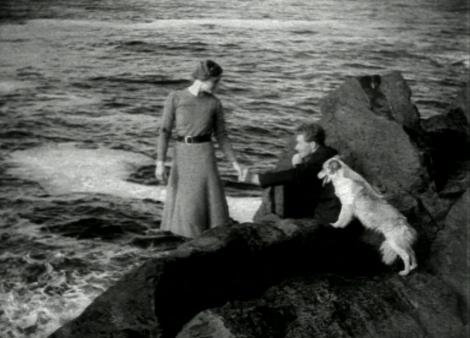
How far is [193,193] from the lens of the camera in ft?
11.2

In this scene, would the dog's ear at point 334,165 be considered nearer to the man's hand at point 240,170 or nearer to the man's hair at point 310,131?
the man's hair at point 310,131

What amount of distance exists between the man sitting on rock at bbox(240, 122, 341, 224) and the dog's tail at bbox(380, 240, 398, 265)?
0.35 metres

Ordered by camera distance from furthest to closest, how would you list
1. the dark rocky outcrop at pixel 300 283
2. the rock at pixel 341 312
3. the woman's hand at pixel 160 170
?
the woman's hand at pixel 160 170 → the dark rocky outcrop at pixel 300 283 → the rock at pixel 341 312

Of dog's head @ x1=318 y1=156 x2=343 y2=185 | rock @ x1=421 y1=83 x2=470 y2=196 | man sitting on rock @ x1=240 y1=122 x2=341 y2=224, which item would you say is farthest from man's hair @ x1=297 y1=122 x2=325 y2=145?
rock @ x1=421 y1=83 x2=470 y2=196

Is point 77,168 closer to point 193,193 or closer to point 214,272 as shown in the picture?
point 193,193

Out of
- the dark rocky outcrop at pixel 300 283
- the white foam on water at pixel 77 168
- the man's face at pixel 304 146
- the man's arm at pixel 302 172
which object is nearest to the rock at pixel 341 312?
the dark rocky outcrop at pixel 300 283

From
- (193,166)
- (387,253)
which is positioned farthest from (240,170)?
(387,253)

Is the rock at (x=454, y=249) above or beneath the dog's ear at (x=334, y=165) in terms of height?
beneath

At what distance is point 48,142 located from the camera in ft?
10.1

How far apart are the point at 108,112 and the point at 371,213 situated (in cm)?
141

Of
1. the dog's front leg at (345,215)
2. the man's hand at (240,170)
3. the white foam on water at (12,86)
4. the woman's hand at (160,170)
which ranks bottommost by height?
the dog's front leg at (345,215)

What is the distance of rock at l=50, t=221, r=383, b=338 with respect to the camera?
7.88 ft

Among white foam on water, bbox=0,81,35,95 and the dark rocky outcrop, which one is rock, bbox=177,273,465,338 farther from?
white foam on water, bbox=0,81,35,95

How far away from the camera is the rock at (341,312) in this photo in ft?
7.18
